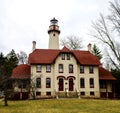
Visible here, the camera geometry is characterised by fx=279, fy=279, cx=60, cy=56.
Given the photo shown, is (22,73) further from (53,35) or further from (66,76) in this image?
(53,35)

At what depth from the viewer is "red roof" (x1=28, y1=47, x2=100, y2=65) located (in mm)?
44719

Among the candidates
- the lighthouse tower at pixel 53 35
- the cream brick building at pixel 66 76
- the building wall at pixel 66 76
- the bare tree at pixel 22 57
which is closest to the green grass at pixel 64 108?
the cream brick building at pixel 66 76

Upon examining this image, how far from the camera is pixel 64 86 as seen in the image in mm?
44344

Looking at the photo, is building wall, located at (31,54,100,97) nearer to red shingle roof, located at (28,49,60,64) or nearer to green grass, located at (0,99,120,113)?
red shingle roof, located at (28,49,60,64)

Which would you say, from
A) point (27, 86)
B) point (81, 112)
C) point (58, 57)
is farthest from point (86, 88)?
point (81, 112)

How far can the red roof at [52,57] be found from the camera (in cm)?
4472

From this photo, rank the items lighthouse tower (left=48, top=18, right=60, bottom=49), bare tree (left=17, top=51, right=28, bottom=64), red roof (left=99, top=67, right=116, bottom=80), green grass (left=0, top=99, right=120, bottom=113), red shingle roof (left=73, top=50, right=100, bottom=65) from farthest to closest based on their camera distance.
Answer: bare tree (left=17, top=51, right=28, bottom=64) → lighthouse tower (left=48, top=18, right=60, bottom=49) → red roof (left=99, top=67, right=116, bottom=80) → red shingle roof (left=73, top=50, right=100, bottom=65) → green grass (left=0, top=99, right=120, bottom=113)

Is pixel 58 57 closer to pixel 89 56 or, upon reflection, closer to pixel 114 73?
pixel 89 56

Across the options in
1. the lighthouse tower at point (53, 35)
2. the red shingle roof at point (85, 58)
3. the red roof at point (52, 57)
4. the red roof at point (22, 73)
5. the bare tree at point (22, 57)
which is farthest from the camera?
the bare tree at point (22, 57)

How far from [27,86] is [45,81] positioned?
3067 millimetres

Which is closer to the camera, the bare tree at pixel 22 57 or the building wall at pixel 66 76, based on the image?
the building wall at pixel 66 76

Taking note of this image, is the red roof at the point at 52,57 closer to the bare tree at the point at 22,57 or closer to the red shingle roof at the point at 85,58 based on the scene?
the red shingle roof at the point at 85,58

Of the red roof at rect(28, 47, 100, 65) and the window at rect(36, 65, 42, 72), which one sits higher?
the red roof at rect(28, 47, 100, 65)

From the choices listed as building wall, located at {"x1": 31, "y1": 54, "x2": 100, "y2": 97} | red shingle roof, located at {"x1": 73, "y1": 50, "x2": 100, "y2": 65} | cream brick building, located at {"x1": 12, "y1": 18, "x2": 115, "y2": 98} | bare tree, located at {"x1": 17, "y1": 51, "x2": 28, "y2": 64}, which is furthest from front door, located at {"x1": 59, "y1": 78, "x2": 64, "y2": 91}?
bare tree, located at {"x1": 17, "y1": 51, "x2": 28, "y2": 64}
